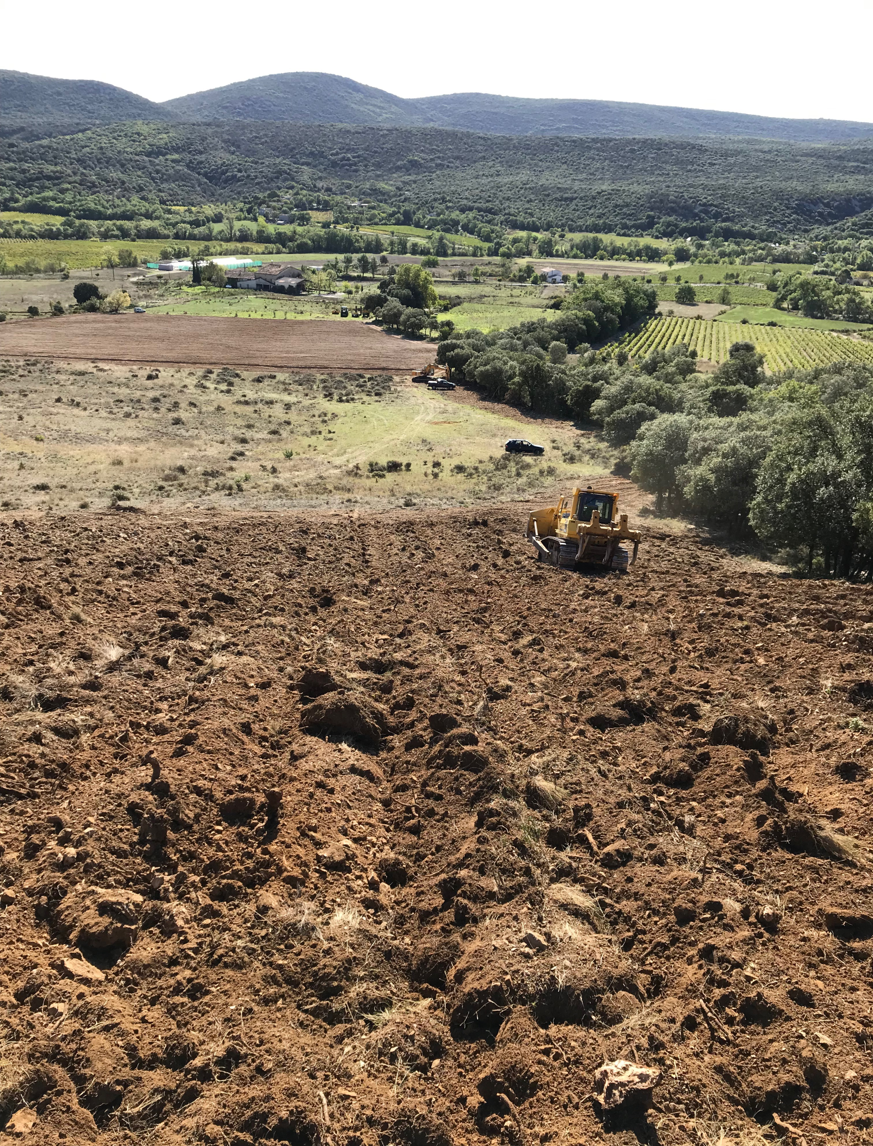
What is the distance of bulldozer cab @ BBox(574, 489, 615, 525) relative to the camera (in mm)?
21781

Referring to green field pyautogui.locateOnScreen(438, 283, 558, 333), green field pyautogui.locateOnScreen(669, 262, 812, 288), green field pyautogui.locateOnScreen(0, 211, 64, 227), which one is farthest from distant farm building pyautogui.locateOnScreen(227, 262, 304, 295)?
green field pyautogui.locateOnScreen(0, 211, 64, 227)

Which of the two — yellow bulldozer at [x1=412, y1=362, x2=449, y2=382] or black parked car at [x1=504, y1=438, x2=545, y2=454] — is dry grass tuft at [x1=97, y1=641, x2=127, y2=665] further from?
yellow bulldozer at [x1=412, y1=362, x2=449, y2=382]

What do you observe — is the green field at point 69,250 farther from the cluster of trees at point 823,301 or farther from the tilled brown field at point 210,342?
the cluster of trees at point 823,301

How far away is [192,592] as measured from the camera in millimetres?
17953

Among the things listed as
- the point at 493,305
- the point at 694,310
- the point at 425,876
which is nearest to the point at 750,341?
the point at 694,310

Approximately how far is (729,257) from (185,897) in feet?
641

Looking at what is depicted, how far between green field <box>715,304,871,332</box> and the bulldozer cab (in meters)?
89.5

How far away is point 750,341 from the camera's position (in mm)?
84500

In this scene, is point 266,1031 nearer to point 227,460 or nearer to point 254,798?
point 254,798

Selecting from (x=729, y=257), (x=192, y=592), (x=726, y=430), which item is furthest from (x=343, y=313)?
(x=729, y=257)

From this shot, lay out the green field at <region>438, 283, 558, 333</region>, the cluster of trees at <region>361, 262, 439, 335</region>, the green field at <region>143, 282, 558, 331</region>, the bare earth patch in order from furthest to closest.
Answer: the bare earth patch, the green field at <region>143, 282, 558, 331</region>, the green field at <region>438, 283, 558, 333</region>, the cluster of trees at <region>361, 262, 439, 335</region>

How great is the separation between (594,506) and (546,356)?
43.1 m

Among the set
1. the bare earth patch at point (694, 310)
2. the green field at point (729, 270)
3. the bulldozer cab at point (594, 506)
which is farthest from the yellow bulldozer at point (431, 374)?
the green field at point (729, 270)

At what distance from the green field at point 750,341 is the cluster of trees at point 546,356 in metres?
3.51
